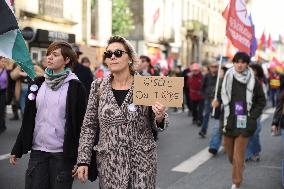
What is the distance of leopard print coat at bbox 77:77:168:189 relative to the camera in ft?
10.9

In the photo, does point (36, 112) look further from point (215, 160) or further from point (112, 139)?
point (215, 160)

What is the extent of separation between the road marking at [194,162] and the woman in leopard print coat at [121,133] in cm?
410

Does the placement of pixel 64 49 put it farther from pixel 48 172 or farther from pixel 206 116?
pixel 206 116

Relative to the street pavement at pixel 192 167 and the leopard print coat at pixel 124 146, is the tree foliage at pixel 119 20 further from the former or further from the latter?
the leopard print coat at pixel 124 146

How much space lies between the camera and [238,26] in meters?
9.55

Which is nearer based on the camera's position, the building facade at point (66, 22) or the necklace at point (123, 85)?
the necklace at point (123, 85)

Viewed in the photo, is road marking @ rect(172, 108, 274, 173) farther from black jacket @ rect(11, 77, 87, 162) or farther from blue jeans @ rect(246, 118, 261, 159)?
black jacket @ rect(11, 77, 87, 162)

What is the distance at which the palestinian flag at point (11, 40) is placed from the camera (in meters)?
3.92

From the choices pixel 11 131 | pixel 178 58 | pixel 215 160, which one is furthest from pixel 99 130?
pixel 178 58

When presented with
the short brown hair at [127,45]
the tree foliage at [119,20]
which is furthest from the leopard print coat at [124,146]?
the tree foliage at [119,20]

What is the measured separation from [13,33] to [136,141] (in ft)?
4.73

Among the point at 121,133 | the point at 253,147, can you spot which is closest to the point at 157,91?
the point at 121,133

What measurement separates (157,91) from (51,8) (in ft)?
68.8

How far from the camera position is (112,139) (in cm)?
334
